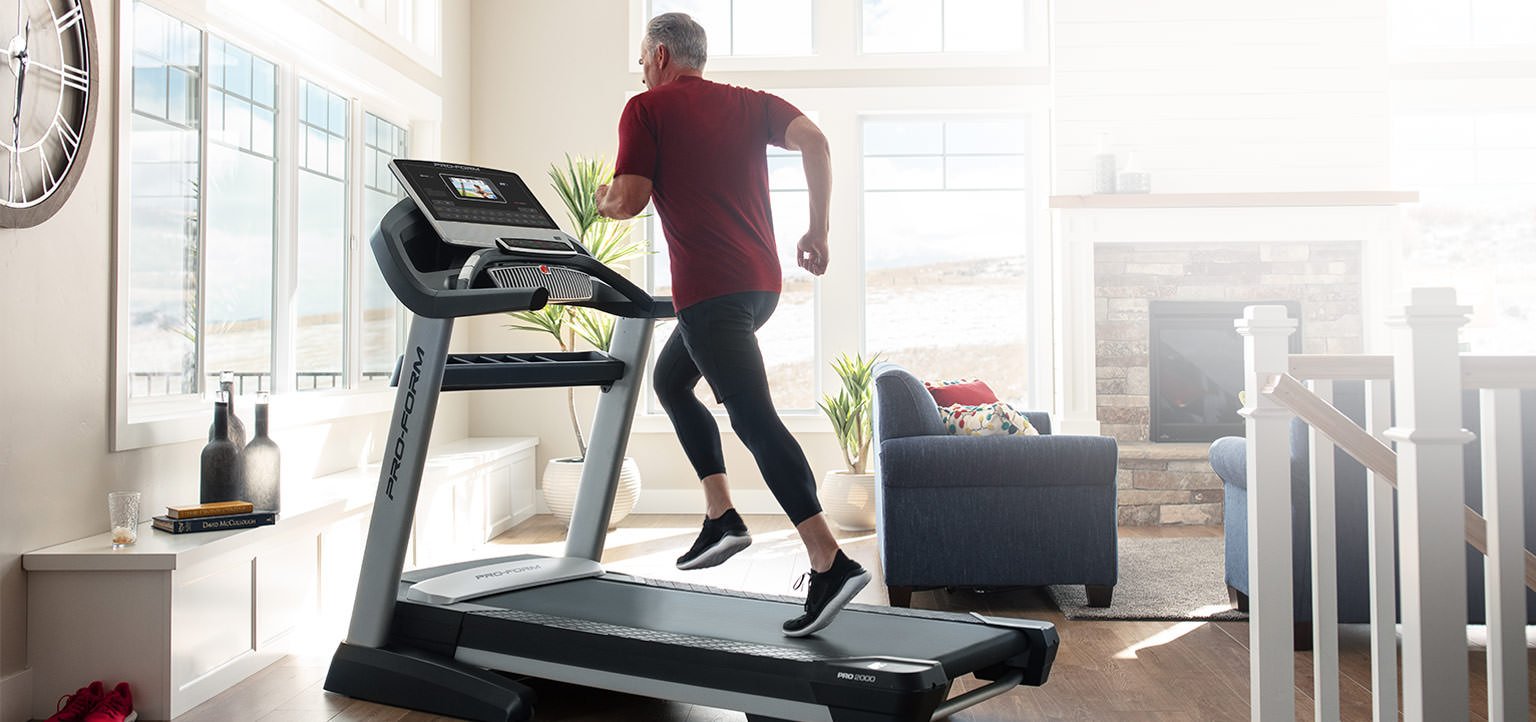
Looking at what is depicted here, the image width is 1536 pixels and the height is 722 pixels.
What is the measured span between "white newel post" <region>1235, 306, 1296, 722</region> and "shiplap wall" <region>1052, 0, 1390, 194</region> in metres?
4.13

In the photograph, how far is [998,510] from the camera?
384 centimetres

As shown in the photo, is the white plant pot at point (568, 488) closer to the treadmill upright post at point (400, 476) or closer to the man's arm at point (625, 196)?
the treadmill upright post at point (400, 476)

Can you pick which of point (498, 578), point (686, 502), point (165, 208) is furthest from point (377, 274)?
point (498, 578)

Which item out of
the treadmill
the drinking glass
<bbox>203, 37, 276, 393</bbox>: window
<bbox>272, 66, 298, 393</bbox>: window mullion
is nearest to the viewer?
the treadmill

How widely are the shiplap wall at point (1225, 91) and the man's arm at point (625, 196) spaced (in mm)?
4171

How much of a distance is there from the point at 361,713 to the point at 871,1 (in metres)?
4.97

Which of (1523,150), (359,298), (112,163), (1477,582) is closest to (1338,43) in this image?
(1523,150)

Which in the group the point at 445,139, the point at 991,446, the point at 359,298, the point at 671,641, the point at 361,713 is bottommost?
the point at 361,713

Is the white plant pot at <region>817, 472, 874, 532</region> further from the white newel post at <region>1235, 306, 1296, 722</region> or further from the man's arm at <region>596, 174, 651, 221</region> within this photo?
the white newel post at <region>1235, 306, 1296, 722</region>

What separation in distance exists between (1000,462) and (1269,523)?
1580mm

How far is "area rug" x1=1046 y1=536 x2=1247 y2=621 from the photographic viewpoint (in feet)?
12.5

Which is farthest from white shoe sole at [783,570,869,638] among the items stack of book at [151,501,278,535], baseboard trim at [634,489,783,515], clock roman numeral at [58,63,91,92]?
baseboard trim at [634,489,783,515]

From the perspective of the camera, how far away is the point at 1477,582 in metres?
3.27

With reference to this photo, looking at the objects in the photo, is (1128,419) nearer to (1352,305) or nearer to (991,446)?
(1352,305)
